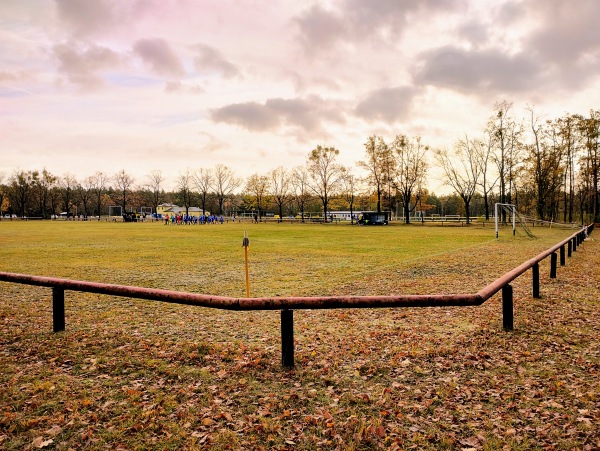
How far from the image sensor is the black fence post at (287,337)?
15.5 feet

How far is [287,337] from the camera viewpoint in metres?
4.81

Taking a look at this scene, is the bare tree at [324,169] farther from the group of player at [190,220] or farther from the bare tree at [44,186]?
the bare tree at [44,186]

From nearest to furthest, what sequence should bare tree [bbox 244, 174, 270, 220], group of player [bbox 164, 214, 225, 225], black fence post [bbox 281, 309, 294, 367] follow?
black fence post [bbox 281, 309, 294, 367] < group of player [bbox 164, 214, 225, 225] < bare tree [bbox 244, 174, 270, 220]

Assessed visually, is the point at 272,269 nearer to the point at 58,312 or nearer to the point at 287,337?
the point at 58,312

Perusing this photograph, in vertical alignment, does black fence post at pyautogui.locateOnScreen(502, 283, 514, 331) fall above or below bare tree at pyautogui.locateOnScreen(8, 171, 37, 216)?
below

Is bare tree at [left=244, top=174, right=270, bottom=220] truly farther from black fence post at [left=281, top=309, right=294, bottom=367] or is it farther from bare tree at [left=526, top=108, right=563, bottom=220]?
black fence post at [left=281, top=309, right=294, bottom=367]

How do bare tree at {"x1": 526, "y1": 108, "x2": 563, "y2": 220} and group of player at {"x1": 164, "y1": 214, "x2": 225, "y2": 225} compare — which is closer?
bare tree at {"x1": 526, "y1": 108, "x2": 563, "y2": 220}

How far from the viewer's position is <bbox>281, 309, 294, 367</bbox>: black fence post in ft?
15.5

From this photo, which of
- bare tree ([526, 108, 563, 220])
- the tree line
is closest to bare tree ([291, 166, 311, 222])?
the tree line

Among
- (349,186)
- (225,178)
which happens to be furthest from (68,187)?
Result: (349,186)

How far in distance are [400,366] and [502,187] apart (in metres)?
53.4

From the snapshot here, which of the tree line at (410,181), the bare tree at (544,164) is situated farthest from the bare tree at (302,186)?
the bare tree at (544,164)

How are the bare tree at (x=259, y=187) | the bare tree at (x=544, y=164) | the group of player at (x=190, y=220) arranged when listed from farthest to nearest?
1. the bare tree at (x=259, y=187)
2. the group of player at (x=190, y=220)
3. the bare tree at (x=544, y=164)

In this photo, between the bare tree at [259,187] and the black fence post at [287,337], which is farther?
the bare tree at [259,187]
